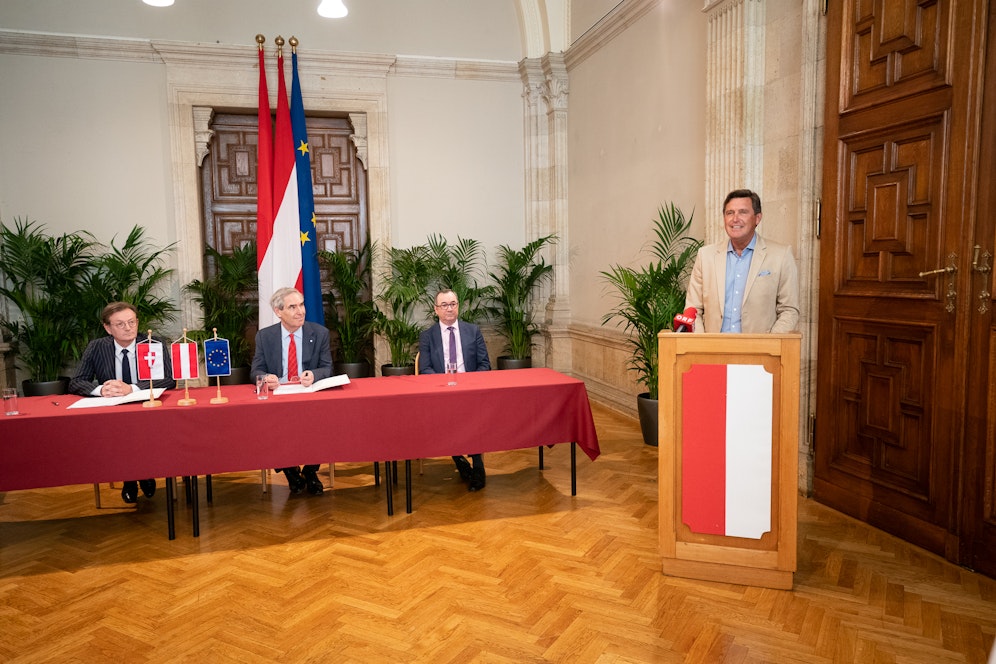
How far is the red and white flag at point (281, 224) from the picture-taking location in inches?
282

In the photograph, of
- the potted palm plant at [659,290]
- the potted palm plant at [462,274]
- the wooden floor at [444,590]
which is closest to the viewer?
the wooden floor at [444,590]

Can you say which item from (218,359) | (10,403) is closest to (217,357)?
(218,359)

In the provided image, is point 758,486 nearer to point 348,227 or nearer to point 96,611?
point 96,611

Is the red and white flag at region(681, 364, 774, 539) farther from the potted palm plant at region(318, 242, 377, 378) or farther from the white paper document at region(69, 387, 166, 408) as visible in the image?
the potted palm plant at region(318, 242, 377, 378)

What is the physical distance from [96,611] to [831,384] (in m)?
4.02

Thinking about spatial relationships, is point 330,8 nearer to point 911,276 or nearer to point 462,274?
point 462,274

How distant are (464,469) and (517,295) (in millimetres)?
3538

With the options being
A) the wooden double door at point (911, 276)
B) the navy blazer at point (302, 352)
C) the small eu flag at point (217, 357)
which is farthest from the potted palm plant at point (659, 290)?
the small eu flag at point (217, 357)

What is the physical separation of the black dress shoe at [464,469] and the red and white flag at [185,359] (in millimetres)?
1843

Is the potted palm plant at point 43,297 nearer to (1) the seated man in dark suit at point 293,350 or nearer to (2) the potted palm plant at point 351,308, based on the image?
(2) the potted palm plant at point 351,308

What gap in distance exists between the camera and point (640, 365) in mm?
6336

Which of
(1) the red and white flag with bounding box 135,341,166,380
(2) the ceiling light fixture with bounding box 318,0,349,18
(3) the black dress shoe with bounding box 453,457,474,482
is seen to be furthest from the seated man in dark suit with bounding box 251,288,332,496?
(2) the ceiling light fixture with bounding box 318,0,349,18

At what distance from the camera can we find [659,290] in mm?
5355

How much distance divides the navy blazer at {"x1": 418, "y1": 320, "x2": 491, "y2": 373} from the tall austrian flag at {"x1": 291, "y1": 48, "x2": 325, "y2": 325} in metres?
2.78
